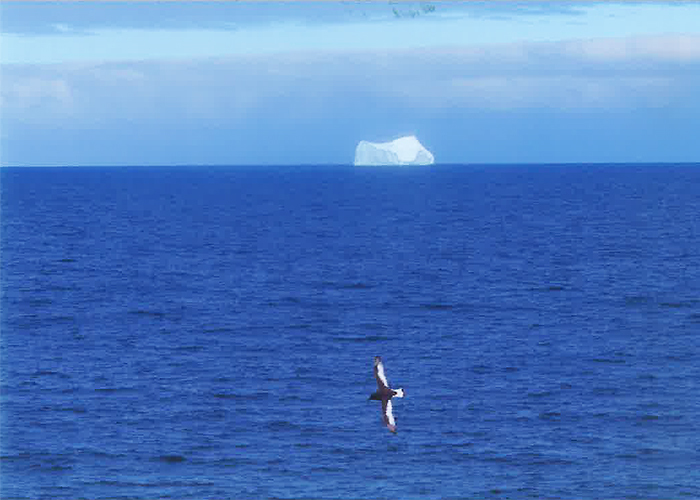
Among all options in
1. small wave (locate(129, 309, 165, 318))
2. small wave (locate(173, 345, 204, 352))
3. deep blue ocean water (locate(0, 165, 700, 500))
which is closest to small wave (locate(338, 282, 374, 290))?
deep blue ocean water (locate(0, 165, 700, 500))

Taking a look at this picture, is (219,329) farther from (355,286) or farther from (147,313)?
(355,286)

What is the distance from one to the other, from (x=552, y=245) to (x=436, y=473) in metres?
98.1

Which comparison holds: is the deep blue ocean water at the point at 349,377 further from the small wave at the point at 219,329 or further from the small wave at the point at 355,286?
the small wave at the point at 355,286

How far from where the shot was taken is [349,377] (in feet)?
220

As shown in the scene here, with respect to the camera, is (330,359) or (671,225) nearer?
(330,359)

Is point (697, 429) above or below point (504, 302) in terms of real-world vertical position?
below

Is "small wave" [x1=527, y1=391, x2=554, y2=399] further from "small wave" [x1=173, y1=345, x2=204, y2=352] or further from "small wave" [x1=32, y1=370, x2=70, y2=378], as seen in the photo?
"small wave" [x1=32, y1=370, x2=70, y2=378]

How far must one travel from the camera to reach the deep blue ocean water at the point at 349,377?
49719 millimetres

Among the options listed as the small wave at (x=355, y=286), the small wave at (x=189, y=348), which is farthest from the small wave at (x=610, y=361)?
the small wave at (x=355, y=286)

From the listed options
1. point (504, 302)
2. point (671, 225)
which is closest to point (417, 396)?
point (504, 302)

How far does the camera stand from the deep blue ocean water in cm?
4972

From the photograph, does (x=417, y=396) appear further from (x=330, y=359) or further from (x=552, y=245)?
(x=552, y=245)

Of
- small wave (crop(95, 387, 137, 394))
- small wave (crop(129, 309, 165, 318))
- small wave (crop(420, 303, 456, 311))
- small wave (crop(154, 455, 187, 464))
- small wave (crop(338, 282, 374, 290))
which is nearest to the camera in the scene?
small wave (crop(154, 455, 187, 464))

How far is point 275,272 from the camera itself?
118 meters
